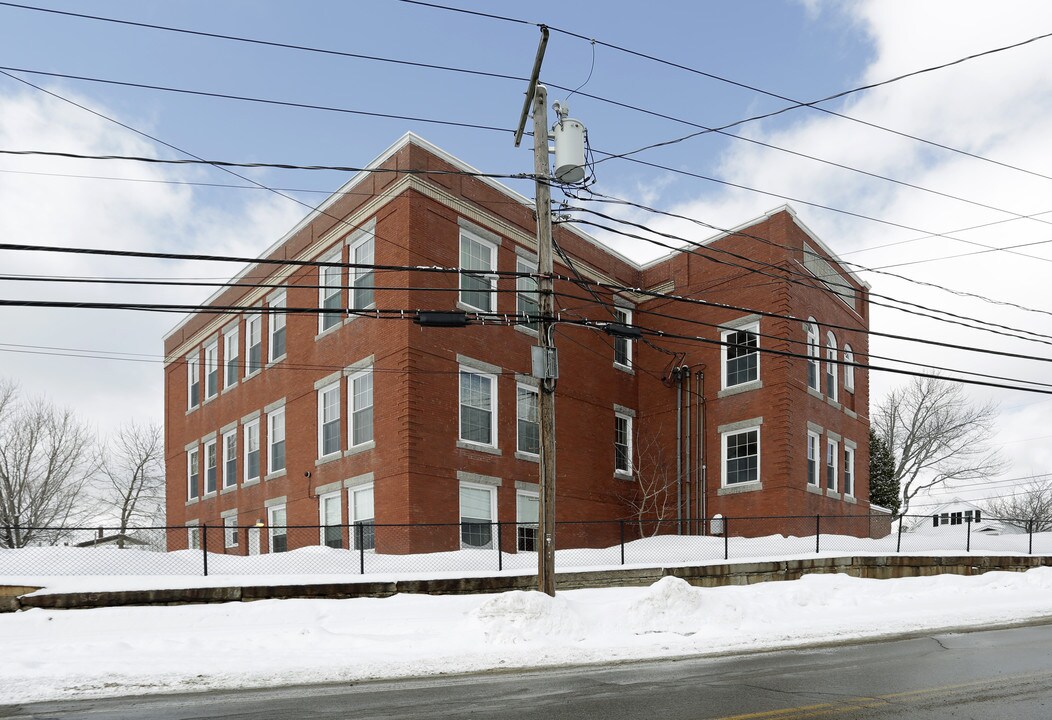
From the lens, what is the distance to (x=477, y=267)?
26.7m

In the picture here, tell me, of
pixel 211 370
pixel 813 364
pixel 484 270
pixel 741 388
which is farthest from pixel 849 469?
pixel 211 370

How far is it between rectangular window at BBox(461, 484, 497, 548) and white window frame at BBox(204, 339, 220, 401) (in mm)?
13589

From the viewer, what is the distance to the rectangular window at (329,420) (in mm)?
26734

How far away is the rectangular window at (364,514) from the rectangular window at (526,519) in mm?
4239

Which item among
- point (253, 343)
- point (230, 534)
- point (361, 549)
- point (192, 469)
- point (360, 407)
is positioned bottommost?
point (230, 534)

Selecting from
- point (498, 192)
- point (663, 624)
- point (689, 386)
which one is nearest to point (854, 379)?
point (689, 386)

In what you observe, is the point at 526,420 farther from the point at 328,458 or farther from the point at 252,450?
the point at 252,450

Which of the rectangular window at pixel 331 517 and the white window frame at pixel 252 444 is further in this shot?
the white window frame at pixel 252 444

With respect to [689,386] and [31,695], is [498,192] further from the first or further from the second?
[31,695]

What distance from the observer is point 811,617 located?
1852 centimetres

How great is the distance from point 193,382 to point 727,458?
21.3 meters

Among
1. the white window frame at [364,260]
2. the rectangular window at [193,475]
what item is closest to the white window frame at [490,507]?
the white window frame at [364,260]

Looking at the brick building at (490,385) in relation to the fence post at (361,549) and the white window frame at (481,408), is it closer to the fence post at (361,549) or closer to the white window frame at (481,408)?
the white window frame at (481,408)

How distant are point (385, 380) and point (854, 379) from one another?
777 inches
